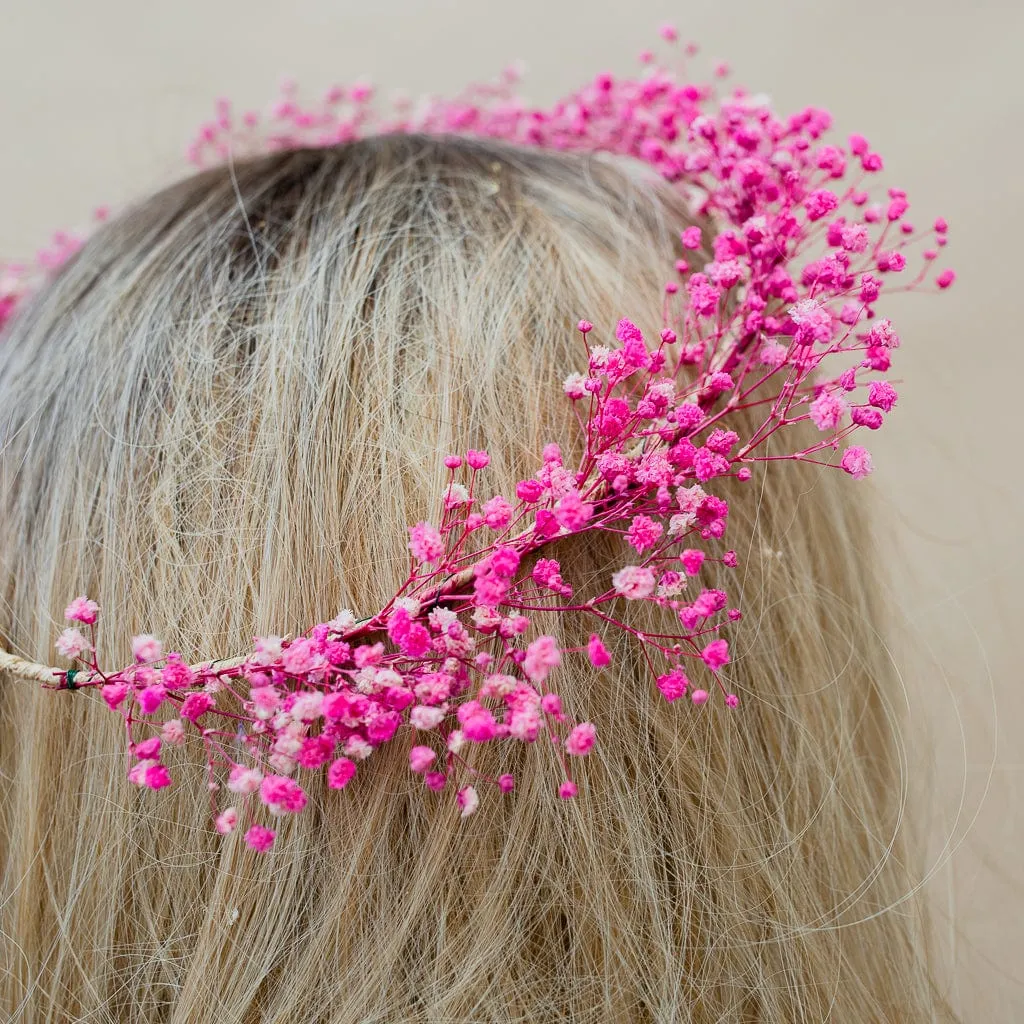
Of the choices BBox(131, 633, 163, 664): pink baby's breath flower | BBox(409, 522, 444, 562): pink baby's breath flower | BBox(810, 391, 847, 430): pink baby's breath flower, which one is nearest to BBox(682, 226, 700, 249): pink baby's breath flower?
BBox(810, 391, 847, 430): pink baby's breath flower

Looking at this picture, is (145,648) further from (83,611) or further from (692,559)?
(692,559)

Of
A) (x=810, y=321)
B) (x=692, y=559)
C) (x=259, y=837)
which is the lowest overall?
(x=259, y=837)

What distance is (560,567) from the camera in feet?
1.37

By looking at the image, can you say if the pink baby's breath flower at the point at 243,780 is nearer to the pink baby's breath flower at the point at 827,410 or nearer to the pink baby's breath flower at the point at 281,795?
the pink baby's breath flower at the point at 281,795

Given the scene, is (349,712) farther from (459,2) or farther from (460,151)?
(459,2)

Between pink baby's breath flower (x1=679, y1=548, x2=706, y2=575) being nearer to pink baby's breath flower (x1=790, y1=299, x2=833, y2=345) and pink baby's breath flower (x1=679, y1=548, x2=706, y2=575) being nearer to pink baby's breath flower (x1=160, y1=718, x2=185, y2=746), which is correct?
pink baby's breath flower (x1=790, y1=299, x2=833, y2=345)

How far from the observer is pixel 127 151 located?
4.09 ft

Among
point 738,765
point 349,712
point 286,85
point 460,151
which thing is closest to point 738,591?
point 738,765

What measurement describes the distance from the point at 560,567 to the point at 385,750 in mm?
124

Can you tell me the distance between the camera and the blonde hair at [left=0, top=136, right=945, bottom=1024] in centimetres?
42

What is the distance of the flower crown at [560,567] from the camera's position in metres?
0.36

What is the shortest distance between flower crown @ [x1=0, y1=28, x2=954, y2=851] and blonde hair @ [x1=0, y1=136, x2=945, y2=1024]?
0.02m

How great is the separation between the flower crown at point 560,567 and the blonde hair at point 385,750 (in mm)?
22

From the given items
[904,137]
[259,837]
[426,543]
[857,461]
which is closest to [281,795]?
[259,837]
